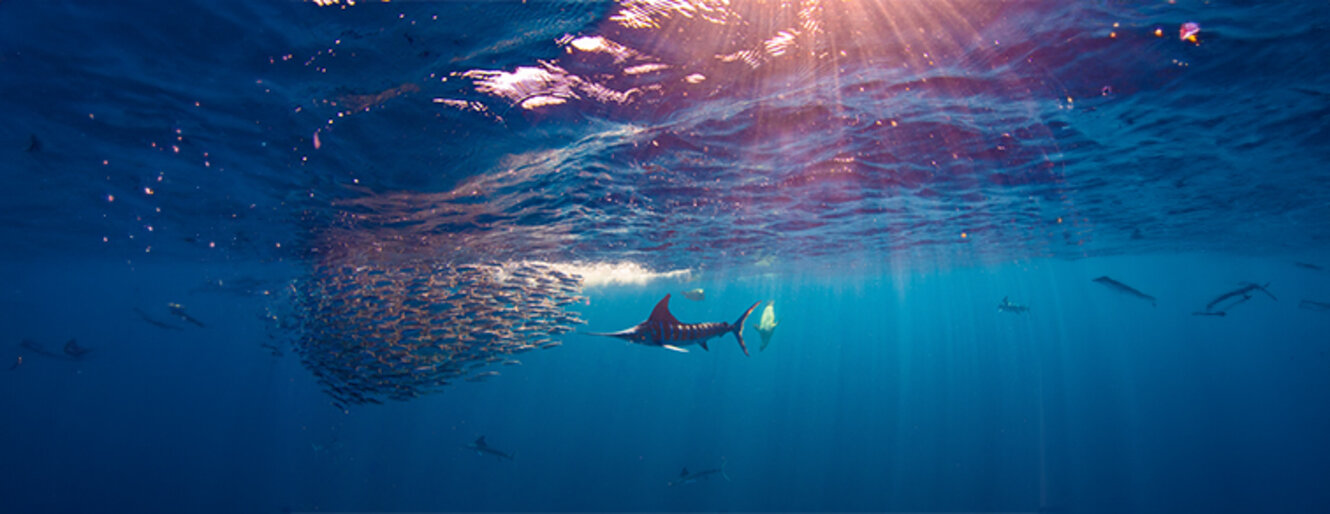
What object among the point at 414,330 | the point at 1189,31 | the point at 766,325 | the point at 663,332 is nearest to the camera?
the point at 663,332

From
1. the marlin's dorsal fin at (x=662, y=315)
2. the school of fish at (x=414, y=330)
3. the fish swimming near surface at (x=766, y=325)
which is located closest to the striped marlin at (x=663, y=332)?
the marlin's dorsal fin at (x=662, y=315)

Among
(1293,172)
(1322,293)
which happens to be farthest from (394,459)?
(1322,293)

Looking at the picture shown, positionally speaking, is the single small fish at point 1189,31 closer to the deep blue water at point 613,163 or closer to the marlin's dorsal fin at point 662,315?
the deep blue water at point 613,163

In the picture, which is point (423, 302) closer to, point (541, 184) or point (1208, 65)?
point (541, 184)

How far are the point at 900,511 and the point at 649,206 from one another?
24.7 m

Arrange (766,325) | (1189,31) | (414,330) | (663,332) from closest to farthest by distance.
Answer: (663,332), (1189,31), (766,325), (414,330)

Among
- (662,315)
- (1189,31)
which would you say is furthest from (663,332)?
(1189,31)

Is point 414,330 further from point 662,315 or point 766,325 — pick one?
point 766,325

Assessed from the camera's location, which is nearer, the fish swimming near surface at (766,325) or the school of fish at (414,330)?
the fish swimming near surface at (766,325)

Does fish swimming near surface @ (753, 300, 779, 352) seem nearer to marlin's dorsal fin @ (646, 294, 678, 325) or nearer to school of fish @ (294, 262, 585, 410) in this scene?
marlin's dorsal fin @ (646, 294, 678, 325)

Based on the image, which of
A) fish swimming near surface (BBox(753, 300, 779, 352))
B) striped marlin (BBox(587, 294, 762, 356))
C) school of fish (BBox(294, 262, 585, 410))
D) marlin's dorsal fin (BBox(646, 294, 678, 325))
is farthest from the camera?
school of fish (BBox(294, 262, 585, 410))

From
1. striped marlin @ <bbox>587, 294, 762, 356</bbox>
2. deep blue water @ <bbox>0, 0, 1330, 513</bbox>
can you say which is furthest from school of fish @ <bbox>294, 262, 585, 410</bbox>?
striped marlin @ <bbox>587, 294, 762, 356</bbox>

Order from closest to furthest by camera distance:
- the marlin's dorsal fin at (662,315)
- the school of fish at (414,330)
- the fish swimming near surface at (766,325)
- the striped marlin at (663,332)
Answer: the striped marlin at (663,332)
the marlin's dorsal fin at (662,315)
the fish swimming near surface at (766,325)
the school of fish at (414,330)

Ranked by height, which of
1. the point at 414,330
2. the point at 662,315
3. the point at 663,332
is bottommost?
the point at 414,330
